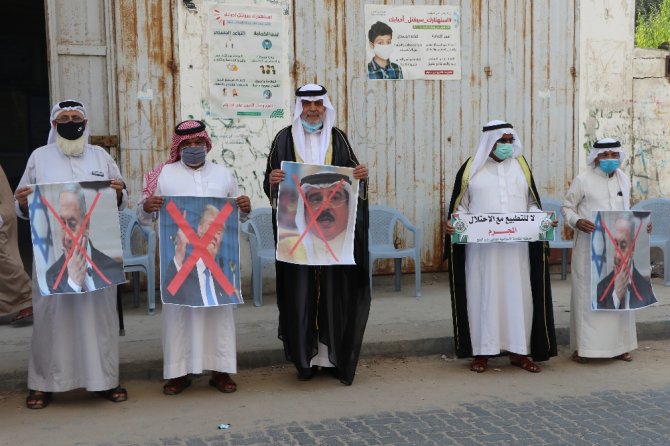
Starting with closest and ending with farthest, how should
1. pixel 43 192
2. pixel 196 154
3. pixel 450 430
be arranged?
pixel 450 430, pixel 43 192, pixel 196 154

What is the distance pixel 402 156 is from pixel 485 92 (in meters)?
1.18

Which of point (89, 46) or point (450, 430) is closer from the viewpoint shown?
point (450, 430)

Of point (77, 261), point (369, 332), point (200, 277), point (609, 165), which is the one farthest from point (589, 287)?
point (77, 261)

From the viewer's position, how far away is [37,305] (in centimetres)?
477

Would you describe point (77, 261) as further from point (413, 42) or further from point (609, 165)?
point (413, 42)

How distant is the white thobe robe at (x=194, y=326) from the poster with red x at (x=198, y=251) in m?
0.11

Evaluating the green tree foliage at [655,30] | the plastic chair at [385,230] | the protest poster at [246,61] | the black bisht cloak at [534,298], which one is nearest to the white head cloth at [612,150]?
the black bisht cloak at [534,298]

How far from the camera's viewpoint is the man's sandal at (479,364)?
18.5 feet

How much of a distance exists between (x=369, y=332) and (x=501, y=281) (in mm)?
1287

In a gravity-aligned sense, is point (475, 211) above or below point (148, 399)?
above

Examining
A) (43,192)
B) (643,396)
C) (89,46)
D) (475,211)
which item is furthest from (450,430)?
(89,46)

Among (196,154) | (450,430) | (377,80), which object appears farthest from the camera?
(377,80)

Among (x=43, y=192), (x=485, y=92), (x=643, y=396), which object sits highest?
(x=485, y=92)

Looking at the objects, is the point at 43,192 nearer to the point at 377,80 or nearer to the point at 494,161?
the point at 494,161
